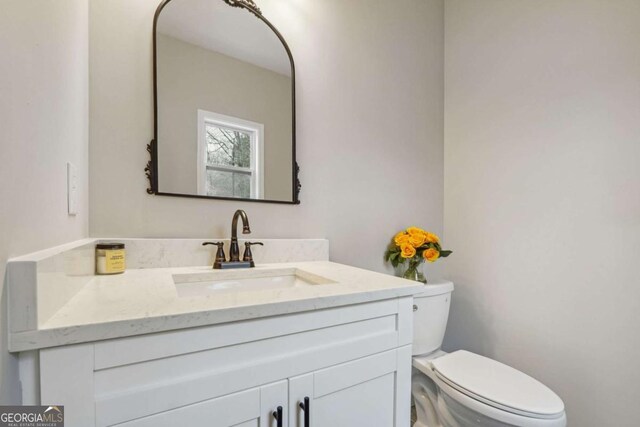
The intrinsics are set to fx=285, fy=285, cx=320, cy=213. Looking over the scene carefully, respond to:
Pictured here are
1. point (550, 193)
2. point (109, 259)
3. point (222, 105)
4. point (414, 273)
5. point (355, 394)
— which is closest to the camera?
point (355, 394)

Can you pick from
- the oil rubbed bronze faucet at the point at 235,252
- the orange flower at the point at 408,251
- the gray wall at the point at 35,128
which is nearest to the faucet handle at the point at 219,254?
the oil rubbed bronze faucet at the point at 235,252

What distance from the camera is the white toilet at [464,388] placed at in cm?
98

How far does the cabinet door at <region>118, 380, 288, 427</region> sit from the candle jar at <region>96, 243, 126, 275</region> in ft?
1.82

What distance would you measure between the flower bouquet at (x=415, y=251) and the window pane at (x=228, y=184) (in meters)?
0.85

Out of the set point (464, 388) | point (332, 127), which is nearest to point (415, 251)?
point (464, 388)

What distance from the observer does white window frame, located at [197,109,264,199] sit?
113cm

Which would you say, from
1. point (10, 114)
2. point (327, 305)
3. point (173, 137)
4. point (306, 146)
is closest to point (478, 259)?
point (306, 146)

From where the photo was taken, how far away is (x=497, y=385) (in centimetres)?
111

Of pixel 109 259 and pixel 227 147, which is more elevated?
pixel 227 147

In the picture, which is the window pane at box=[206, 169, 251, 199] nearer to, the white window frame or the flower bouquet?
the white window frame

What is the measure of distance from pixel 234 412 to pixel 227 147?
3.04 feet

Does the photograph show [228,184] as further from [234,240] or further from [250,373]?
[250,373]

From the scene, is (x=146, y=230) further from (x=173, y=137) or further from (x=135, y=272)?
(x=173, y=137)

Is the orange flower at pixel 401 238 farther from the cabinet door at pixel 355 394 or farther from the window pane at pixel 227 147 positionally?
the window pane at pixel 227 147
